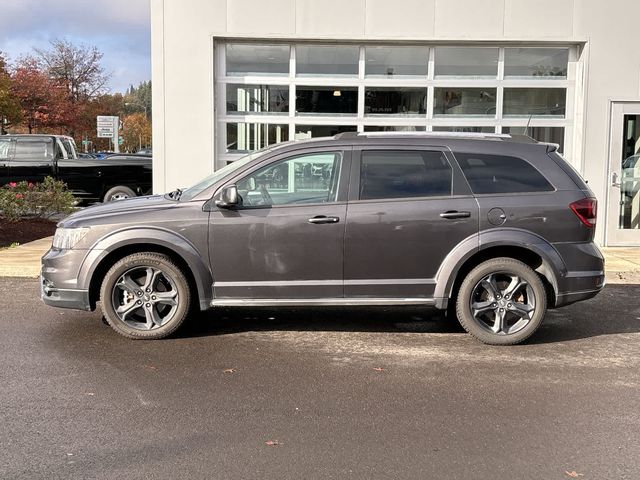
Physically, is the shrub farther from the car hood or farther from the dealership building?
the car hood

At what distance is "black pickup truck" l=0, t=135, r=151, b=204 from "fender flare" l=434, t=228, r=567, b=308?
12333 mm

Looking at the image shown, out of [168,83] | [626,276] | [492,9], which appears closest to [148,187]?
[168,83]

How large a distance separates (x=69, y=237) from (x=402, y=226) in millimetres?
3014

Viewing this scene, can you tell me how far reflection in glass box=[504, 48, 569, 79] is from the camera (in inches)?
459

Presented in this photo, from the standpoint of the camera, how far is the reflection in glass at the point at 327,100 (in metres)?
11.8

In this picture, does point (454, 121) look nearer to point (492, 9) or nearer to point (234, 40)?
point (492, 9)

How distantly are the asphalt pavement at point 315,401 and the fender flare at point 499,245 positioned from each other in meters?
0.68

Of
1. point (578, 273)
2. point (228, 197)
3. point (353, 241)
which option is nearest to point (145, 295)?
point (228, 197)

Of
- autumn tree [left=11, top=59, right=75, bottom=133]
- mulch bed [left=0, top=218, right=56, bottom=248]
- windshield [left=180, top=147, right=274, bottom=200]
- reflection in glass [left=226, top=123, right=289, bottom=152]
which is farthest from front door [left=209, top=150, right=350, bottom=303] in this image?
autumn tree [left=11, top=59, right=75, bottom=133]

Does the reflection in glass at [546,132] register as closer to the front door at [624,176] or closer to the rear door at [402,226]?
the front door at [624,176]

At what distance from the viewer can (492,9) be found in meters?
11.2

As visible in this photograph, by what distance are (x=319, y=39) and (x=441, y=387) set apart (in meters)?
7.87

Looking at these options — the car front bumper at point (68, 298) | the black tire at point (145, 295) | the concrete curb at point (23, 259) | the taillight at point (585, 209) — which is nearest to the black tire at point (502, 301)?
the taillight at point (585, 209)

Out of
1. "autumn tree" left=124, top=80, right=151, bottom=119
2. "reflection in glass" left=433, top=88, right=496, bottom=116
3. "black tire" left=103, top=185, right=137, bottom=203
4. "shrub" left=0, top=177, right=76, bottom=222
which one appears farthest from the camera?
"autumn tree" left=124, top=80, right=151, bottom=119
